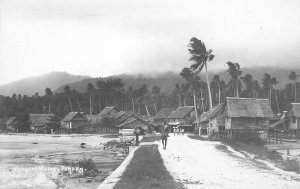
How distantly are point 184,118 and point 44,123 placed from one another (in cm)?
4276

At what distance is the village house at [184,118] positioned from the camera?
93438 millimetres

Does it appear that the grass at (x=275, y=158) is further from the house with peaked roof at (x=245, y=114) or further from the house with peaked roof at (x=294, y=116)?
the house with peaked roof at (x=294, y=116)

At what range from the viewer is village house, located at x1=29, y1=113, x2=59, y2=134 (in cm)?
11138

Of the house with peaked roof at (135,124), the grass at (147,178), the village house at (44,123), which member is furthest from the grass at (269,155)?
the village house at (44,123)

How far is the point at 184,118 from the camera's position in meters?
96.3

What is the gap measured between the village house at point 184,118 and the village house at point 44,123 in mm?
31839

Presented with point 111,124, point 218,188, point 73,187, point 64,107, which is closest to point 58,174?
point 73,187

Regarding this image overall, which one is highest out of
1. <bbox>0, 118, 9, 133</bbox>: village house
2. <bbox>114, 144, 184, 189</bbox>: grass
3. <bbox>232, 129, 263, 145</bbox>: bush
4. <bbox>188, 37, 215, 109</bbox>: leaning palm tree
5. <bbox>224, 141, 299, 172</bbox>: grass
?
<bbox>188, 37, 215, 109</bbox>: leaning palm tree

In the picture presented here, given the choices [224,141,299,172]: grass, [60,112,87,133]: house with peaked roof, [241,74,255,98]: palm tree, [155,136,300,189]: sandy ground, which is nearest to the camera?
[155,136,300,189]: sandy ground

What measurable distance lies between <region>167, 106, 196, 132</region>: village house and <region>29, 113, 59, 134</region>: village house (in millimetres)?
31839

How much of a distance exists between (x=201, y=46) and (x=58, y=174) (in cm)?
3690

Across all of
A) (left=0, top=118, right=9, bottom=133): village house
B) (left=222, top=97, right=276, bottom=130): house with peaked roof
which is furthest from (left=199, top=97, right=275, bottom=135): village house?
(left=0, top=118, right=9, bottom=133): village house

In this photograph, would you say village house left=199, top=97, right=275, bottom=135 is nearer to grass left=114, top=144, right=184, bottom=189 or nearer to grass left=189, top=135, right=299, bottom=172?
grass left=189, top=135, right=299, bottom=172

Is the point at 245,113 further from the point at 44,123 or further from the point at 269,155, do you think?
the point at 44,123
